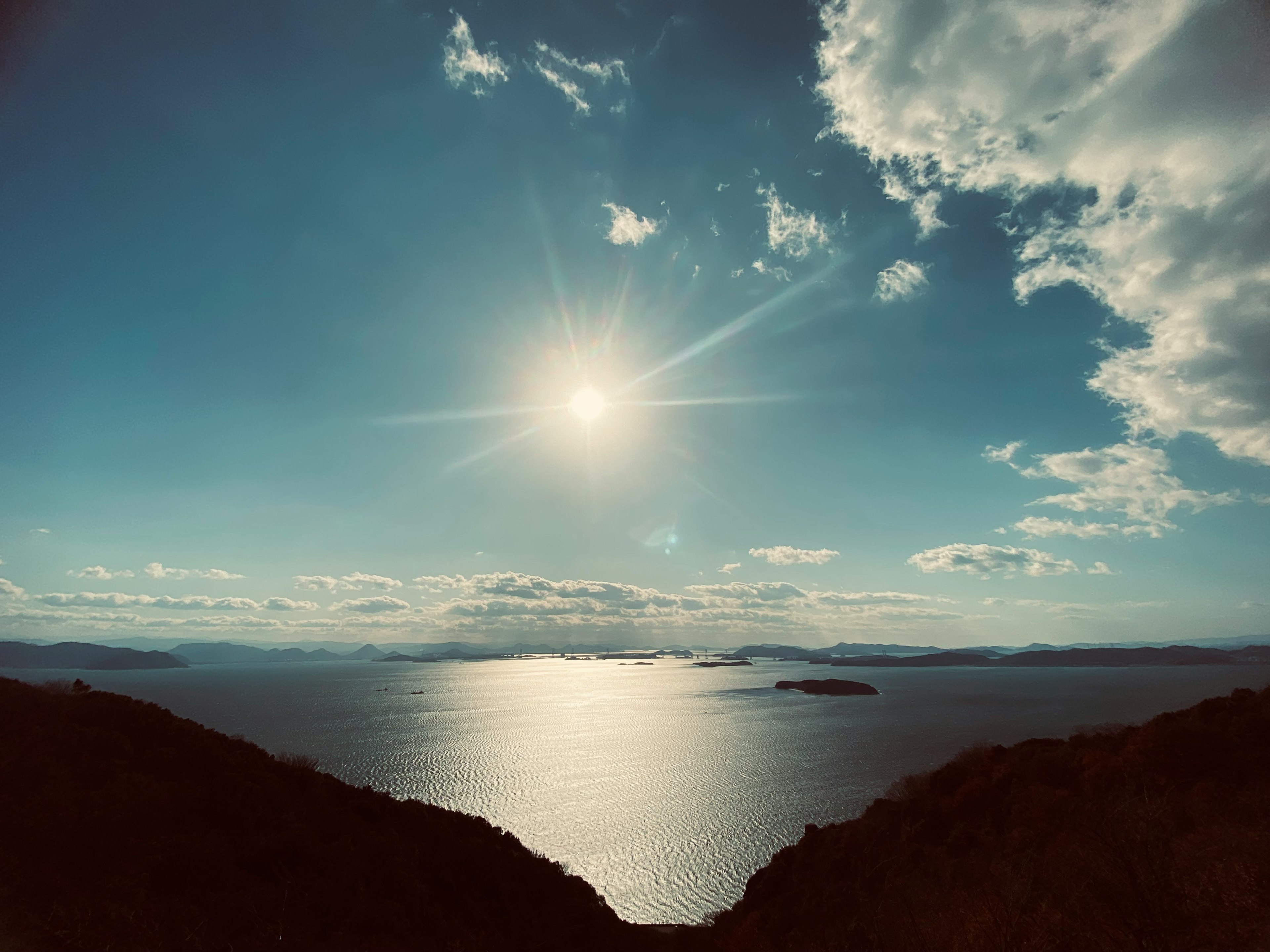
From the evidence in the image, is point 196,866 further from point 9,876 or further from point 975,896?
point 975,896

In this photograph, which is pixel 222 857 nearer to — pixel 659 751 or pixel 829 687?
pixel 659 751

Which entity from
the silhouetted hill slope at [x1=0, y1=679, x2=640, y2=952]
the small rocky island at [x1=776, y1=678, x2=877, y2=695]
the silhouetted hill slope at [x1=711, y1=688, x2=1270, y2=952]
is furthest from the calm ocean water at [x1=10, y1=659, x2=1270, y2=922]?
the silhouetted hill slope at [x1=0, y1=679, x2=640, y2=952]

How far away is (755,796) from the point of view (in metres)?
49.5

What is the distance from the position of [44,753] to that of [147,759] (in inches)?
108

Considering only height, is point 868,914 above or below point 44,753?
below

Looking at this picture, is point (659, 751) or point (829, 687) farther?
point (829, 687)

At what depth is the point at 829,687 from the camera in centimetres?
16250

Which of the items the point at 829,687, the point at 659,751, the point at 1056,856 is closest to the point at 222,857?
the point at 1056,856

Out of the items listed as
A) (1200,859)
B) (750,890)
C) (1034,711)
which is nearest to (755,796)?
(750,890)

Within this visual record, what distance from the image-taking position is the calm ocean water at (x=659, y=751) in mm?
38281

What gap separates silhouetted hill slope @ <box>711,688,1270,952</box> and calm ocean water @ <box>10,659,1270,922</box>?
37.0 ft

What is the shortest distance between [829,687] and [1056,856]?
16126 cm

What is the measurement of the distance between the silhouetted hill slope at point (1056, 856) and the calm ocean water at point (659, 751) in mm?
11264

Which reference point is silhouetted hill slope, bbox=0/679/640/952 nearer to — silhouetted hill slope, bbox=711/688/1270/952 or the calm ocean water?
silhouetted hill slope, bbox=711/688/1270/952
